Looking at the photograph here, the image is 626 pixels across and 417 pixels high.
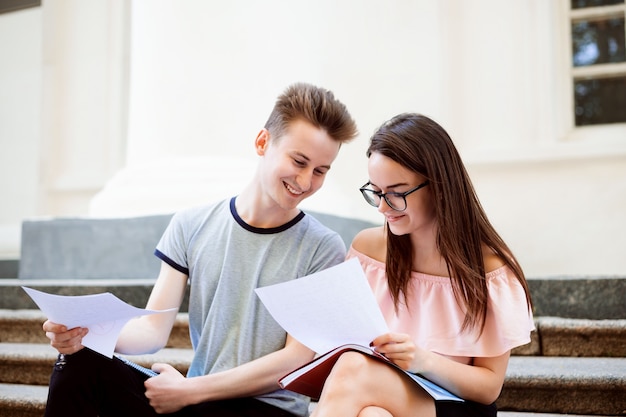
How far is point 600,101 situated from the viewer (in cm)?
447

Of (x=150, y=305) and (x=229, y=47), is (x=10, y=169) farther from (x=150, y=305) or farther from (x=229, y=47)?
(x=150, y=305)

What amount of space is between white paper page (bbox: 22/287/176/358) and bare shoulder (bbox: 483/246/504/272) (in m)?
0.79

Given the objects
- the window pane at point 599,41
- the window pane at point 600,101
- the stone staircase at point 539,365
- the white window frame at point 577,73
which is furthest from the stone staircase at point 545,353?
the window pane at point 599,41

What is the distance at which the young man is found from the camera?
1725mm

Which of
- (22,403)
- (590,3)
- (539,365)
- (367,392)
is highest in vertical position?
(590,3)

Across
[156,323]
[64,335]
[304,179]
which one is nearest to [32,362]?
[156,323]

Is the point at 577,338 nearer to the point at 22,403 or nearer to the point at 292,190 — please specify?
the point at 292,190

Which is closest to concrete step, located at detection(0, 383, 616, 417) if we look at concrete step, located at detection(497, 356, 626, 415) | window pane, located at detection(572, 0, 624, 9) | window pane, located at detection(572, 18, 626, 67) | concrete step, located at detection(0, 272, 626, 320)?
concrete step, located at detection(0, 272, 626, 320)

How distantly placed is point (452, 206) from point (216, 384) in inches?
28.2

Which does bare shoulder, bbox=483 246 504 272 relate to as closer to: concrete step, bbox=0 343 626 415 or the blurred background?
concrete step, bbox=0 343 626 415

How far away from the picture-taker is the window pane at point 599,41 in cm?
449

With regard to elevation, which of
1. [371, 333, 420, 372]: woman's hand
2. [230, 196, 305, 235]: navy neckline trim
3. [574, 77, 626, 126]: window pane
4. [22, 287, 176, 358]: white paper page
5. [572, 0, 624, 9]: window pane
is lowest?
[371, 333, 420, 372]: woman's hand

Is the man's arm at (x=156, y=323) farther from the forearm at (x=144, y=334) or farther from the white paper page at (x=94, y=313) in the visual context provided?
the white paper page at (x=94, y=313)

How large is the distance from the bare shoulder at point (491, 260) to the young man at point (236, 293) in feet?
1.30
